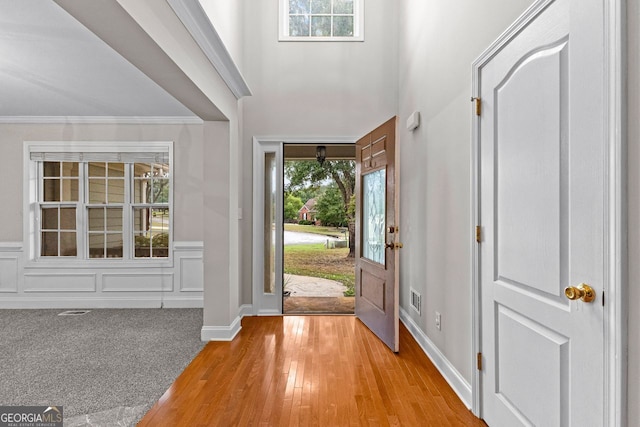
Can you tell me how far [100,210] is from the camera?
15.1 feet

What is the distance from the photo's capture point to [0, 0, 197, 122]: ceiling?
229cm

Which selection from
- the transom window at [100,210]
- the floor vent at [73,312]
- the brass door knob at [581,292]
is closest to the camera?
the brass door knob at [581,292]

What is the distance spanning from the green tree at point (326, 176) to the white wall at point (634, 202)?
7119 millimetres

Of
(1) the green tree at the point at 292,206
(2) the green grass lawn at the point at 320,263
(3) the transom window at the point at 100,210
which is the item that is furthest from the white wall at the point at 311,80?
(1) the green tree at the point at 292,206

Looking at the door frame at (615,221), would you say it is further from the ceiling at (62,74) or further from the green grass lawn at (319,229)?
the green grass lawn at (319,229)

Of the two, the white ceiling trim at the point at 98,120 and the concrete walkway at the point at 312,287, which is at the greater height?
the white ceiling trim at the point at 98,120

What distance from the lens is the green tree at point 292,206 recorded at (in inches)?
384

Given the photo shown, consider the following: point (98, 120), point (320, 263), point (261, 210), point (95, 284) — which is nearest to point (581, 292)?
point (261, 210)

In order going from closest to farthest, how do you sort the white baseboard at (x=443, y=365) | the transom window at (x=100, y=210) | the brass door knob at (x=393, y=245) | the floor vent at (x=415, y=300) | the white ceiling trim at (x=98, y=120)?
the white baseboard at (x=443, y=365), the brass door knob at (x=393, y=245), the floor vent at (x=415, y=300), the white ceiling trim at (x=98, y=120), the transom window at (x=100, y=210)

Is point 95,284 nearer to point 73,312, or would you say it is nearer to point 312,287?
point 73,312

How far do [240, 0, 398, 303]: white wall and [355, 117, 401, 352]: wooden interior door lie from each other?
60cm

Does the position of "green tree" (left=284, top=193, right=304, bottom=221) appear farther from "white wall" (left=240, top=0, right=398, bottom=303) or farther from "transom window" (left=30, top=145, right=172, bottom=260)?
"white wall" (left=240, top=0, right=398, bottom=303)

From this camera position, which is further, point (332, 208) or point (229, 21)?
point (332, 208)

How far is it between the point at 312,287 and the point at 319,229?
3.53m
